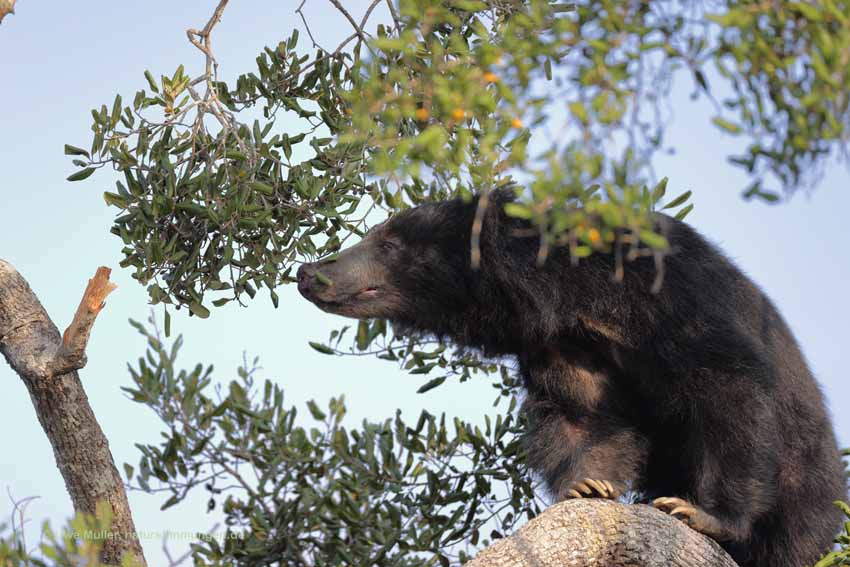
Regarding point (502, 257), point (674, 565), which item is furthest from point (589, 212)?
point (502, 257)

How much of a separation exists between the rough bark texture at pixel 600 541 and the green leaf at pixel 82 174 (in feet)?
8.83

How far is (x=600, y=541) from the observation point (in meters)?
4.29

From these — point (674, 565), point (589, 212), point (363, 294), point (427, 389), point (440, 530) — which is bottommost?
point (674, 565)

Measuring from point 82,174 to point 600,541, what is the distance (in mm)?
2999

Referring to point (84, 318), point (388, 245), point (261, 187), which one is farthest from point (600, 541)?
point (84, 318)

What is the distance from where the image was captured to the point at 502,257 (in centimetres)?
523

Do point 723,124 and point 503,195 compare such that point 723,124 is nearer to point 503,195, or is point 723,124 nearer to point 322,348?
point 503,195

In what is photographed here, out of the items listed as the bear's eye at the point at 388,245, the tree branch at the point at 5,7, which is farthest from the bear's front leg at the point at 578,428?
the tree branch at the point at 5,7

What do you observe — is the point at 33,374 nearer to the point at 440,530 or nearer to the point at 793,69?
the point at 440,530

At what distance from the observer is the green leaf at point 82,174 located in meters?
5.32

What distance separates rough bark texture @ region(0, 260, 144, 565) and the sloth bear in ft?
3.87

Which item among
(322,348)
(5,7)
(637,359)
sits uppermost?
(5,7)

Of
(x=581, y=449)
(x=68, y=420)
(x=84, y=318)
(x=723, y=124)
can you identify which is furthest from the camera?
(x=581, y=449)

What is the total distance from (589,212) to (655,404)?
279cm
